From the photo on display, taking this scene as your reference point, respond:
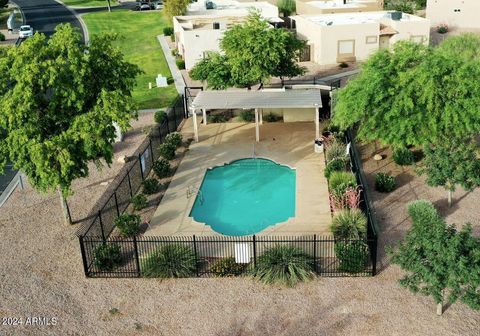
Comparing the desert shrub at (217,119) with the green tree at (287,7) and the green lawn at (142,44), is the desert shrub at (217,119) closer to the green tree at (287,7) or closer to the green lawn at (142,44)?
the green lawn at (142,44)

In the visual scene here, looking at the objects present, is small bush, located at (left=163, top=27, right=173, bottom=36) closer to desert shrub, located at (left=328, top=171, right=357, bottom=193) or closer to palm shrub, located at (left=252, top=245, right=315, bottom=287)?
desert shrub, located at (left=328, top=171, right=357, bottom=193)

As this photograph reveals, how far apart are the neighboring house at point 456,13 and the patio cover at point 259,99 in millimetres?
38459

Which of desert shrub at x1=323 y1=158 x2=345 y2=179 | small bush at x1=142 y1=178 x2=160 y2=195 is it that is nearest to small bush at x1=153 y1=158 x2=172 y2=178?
small bush at x1=142 y1=178 x2=160 y2=195

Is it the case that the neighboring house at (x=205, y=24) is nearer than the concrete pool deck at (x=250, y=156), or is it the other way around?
the concrete pool deck at (x=250, y=156)

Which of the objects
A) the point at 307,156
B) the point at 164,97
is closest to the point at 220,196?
the point at 307,156

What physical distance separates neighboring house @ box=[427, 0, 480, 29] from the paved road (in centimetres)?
4481

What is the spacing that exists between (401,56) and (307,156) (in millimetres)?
7746

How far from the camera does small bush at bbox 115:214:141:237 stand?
77.1 feet

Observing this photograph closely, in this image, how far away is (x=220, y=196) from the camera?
93.4 ft

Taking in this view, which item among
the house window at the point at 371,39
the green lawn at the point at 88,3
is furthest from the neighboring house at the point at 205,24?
the green lawn at the point at 88,3

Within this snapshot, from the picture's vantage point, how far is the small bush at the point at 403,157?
96.1ft

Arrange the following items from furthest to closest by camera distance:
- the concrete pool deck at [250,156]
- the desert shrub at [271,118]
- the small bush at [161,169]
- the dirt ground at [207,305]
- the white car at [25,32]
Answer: the white car at [25,32]
the desert shrub at [271,118]
the small bush at [161,169]
the concrete pool deck at [250,156]
the dirt ground at [207,305]

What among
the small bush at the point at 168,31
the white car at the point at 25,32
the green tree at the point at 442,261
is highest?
the white car at the point at 25,32

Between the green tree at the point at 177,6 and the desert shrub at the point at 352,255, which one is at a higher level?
the green tree at the point at 177,6
